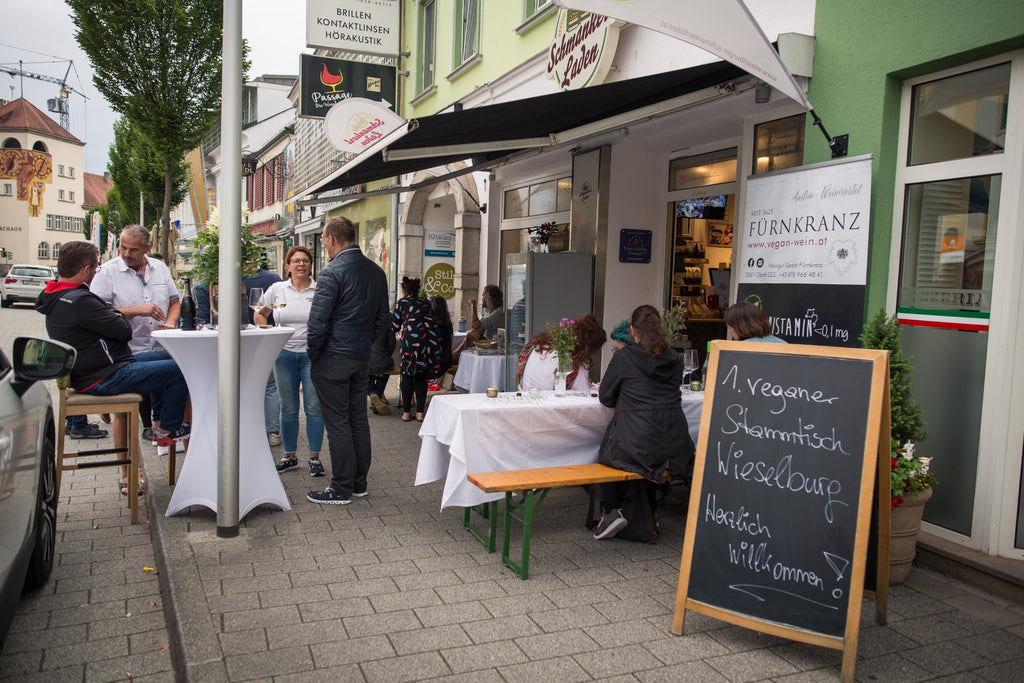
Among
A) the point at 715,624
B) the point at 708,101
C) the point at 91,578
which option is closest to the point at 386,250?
the point at 708,101

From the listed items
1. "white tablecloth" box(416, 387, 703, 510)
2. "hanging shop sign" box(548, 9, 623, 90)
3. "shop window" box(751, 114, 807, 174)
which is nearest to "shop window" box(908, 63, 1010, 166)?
"shop window" box(751, 114, 807, 174)

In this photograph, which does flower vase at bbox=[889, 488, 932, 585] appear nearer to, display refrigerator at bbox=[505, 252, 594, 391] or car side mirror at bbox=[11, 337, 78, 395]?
car side mirror at bbox=[11, 337, 78, 395]

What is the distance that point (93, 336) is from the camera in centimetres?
447

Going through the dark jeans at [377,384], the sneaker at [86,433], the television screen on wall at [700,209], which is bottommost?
the sneaker at [86,433]

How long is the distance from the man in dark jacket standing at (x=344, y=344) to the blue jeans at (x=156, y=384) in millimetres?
925

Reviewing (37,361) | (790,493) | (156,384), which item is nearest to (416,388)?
(156,384)

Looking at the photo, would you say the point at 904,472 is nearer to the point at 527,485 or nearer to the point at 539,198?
the point at 527,485

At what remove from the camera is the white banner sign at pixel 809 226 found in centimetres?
431

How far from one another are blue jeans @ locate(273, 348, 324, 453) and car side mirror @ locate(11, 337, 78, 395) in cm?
253

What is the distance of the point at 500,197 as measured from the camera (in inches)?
431

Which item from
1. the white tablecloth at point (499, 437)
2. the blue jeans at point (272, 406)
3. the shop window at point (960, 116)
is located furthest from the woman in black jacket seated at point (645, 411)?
the blue jeans at point (272, 406)

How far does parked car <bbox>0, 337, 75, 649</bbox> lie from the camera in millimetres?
2461

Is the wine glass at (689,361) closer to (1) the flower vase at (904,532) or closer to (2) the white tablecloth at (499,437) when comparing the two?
(2) the white tablecloth at (499,437)

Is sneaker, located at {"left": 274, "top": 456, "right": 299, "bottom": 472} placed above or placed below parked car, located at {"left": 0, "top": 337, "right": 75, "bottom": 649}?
below
